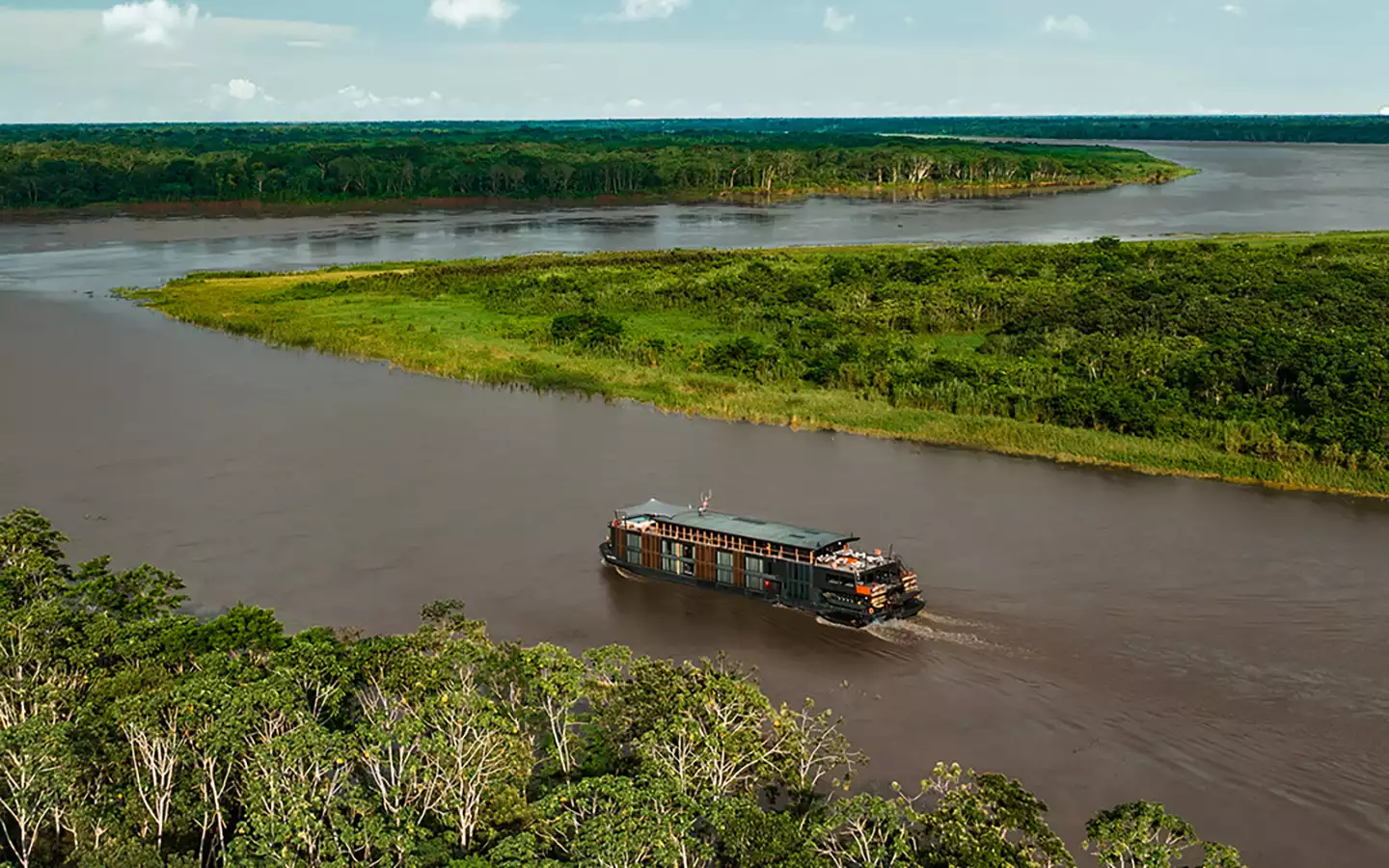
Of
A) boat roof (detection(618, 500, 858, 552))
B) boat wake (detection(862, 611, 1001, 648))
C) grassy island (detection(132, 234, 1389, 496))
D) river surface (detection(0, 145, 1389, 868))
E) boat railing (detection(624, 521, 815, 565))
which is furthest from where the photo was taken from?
grassy island (detection(132, 234, 1389, 496))

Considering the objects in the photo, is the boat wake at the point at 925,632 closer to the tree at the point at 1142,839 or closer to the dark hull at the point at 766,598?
the dark hull at the point at 766,598

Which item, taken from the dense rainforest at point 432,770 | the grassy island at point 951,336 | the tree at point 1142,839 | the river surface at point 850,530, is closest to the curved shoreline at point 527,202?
the grassy island at point 951,336

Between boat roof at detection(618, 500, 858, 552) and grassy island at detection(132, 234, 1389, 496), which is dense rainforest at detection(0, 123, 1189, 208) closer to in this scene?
grassy island at detection(132, 234, 1389, 496)

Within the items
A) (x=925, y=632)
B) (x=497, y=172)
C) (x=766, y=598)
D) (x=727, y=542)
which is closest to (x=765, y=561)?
(x=766, y=598)

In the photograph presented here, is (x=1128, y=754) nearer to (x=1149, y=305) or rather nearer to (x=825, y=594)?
(x=825, y=594)

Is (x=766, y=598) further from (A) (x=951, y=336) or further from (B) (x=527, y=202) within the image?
(B) (x=527, y=202)

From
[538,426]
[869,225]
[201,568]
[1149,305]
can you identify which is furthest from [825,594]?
[869,225]

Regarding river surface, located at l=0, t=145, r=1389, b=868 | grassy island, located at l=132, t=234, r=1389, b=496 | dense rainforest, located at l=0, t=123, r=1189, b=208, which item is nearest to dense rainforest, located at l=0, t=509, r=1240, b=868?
river surface, located at l=0, t=145, r=1389, b=868
